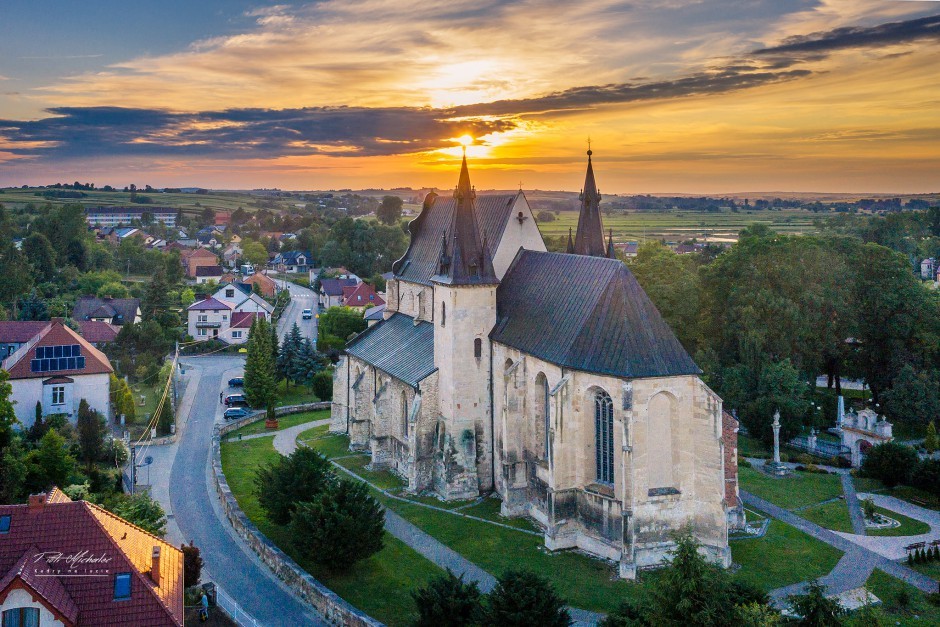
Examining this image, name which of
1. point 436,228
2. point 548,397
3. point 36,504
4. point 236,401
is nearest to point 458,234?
point 436,228

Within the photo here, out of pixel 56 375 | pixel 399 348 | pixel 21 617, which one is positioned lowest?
pixel 21 617

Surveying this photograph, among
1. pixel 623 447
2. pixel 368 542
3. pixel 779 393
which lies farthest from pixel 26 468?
pixel 779 393

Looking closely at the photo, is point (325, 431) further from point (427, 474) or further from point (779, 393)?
point (779, 393)

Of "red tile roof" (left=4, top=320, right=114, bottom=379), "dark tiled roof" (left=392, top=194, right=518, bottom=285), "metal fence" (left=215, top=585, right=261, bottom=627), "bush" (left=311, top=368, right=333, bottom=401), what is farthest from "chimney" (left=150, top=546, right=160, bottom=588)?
"bush" (left=311, top=368, right=333, bottom=401)

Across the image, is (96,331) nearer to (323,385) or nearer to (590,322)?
(323,385)

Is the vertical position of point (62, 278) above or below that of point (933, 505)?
above

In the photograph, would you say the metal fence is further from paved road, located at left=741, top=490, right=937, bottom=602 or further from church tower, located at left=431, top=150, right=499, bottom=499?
paved road, located at left=741, top=490, right=937, bottom=602

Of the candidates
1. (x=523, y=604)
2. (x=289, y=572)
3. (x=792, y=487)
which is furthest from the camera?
(x=792, y=487)
